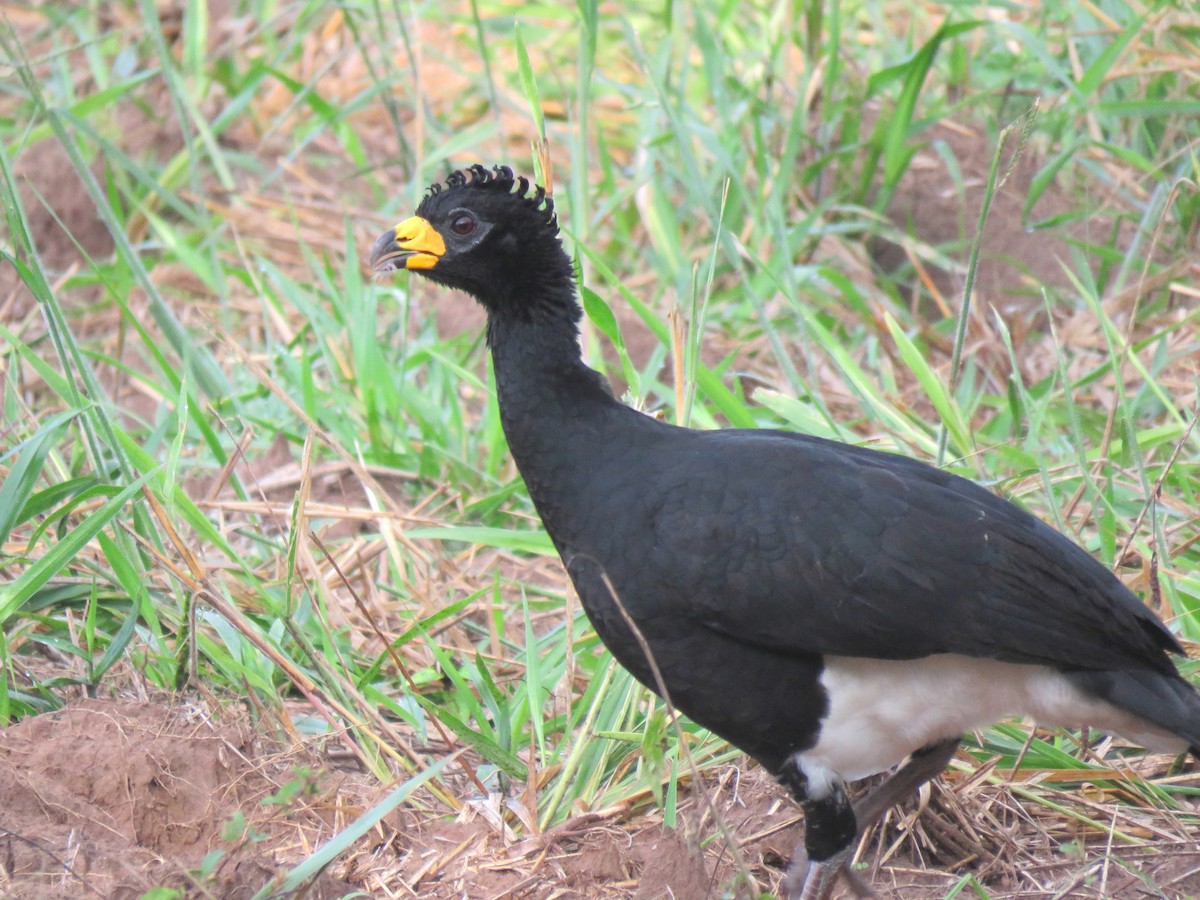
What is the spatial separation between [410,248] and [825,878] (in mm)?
1708

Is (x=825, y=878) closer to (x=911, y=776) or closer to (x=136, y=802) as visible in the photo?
(x=911, y=776)

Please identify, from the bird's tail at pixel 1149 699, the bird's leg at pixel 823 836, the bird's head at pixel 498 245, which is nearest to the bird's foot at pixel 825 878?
the bird's leg at pixel 823 836

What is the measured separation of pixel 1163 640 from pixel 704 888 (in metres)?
1.13

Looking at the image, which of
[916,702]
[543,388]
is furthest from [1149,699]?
[543,388]

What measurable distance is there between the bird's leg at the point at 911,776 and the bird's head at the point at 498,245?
4.20ft

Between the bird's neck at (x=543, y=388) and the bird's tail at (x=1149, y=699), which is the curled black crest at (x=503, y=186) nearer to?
the bird's neck at (x=543, y=388)

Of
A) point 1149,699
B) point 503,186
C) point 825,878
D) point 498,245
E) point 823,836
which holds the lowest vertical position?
point 825,878

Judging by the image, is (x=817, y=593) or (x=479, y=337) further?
(x=479, y=337)

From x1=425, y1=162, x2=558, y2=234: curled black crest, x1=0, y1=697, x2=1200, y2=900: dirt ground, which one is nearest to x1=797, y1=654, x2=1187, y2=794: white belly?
x1=0, y1=697, x2=1200, y2=900: dirt ground

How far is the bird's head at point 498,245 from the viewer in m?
3.29

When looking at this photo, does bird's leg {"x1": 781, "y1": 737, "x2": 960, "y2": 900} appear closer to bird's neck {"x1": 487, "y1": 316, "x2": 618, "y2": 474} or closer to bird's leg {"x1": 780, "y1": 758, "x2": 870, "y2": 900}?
bird's leg {"x1": 780, "y1": 758, "x2": 870, "y2": 900}

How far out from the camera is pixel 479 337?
4.66 metres

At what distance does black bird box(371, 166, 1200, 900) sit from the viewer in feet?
9.61

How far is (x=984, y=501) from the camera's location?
3.13m
